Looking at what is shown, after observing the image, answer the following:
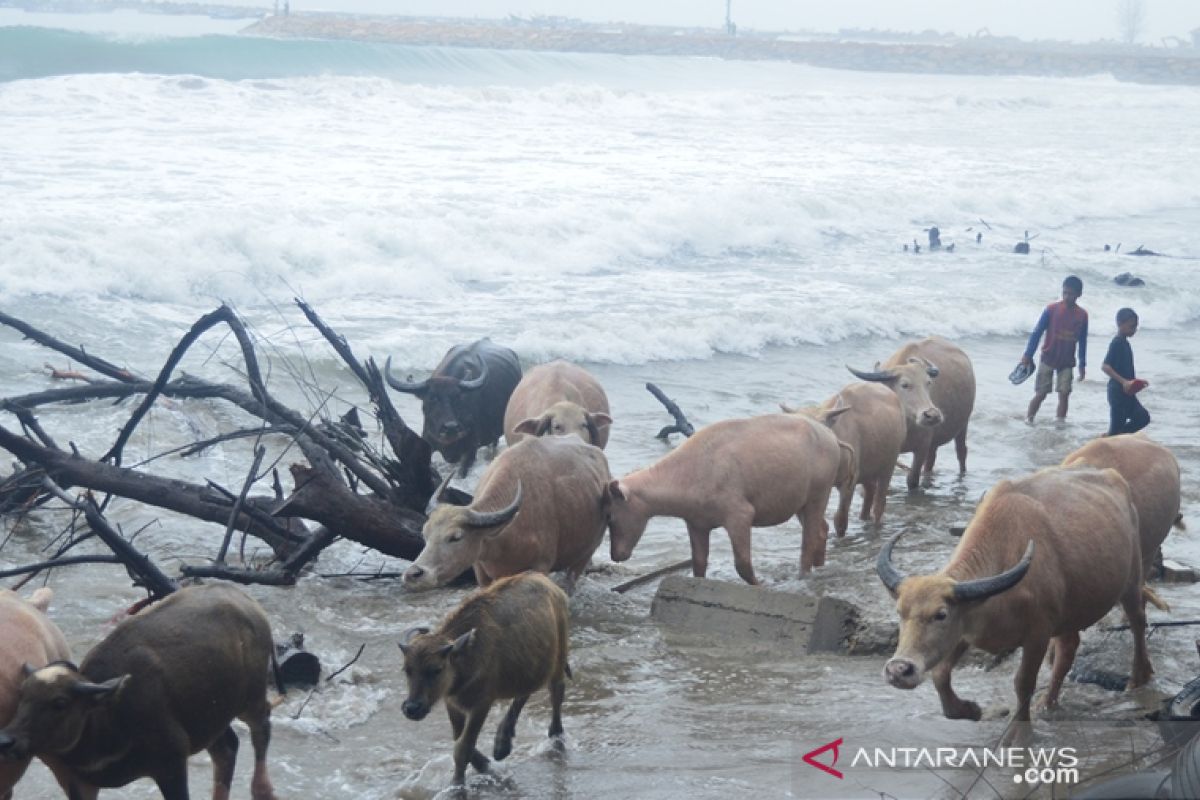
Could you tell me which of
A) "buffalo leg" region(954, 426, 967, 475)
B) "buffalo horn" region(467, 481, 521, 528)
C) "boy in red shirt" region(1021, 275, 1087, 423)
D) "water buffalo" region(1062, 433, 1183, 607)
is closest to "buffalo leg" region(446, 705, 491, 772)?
"buffalo horn" region(467, 481, 521, 528)

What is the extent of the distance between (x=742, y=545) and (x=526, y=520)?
72.3 inches

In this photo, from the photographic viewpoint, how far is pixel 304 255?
25578 millimetres

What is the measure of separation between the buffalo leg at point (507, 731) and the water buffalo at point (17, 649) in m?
2.11

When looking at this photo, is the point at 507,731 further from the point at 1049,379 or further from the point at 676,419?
the point at 1049,379

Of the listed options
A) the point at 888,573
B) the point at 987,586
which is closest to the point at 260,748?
the point at 888,573

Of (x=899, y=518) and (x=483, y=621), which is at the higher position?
(x=483, y=621)

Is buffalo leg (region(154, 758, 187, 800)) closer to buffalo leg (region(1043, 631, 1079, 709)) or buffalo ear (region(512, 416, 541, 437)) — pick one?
buffalo leg (region(1043, 631, 1079, 709))

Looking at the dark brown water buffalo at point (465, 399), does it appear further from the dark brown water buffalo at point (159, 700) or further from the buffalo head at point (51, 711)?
the buffalo head at point (51, 711)

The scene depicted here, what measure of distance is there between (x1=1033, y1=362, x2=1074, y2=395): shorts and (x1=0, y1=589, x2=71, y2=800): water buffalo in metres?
12.4

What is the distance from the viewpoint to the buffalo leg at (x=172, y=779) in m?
6.36

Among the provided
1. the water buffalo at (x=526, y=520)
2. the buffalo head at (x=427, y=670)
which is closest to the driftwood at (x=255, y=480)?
the water buffalo at (x=526, y=520)

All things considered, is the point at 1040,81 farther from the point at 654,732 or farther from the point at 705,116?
the point at 654,732

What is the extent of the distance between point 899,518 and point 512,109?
41.7 m

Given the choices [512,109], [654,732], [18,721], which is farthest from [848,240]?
[18,721]
